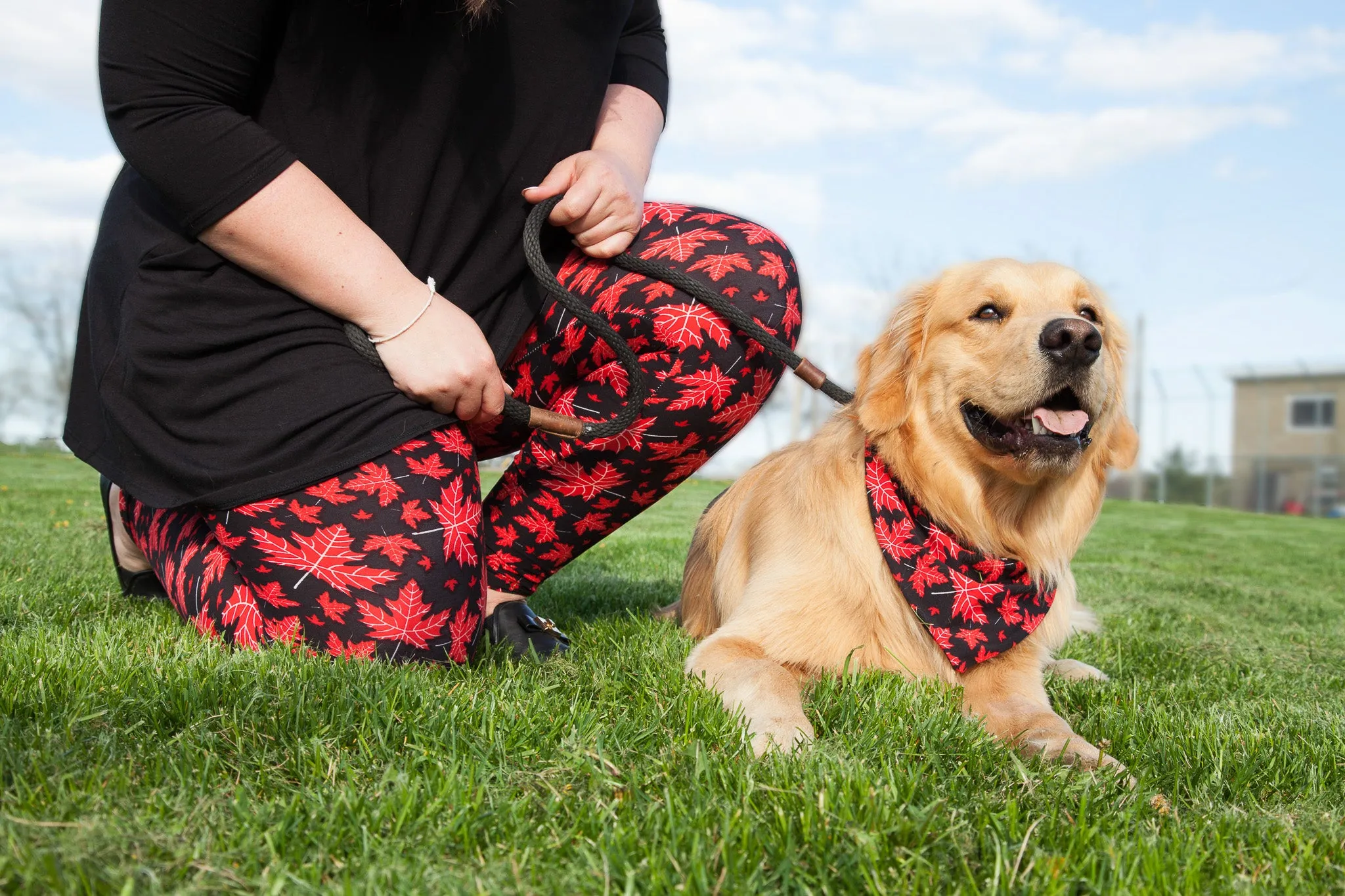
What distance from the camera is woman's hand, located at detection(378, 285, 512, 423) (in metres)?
2.01

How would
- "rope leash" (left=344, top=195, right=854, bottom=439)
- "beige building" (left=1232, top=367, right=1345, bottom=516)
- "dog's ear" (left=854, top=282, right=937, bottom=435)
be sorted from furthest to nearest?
"beige building" (left=1232, top=367, right=1345, bottom=516)
"dog's ear" (left=854, top=282, right=937, bottom=435)
"rope leash" (left=344, top=195, right=854, bottom=439)

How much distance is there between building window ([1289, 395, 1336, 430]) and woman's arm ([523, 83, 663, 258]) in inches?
1338

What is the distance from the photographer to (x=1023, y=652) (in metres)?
2.41

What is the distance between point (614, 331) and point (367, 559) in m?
0.76

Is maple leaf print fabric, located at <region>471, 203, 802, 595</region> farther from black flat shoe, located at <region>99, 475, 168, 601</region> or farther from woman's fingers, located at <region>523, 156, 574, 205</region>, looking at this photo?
black flat shoe, located at <region>99, 475, 168, 601</region>

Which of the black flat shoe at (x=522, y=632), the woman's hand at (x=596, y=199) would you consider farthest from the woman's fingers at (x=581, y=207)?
the black flat shoe at (x=522, y=632)

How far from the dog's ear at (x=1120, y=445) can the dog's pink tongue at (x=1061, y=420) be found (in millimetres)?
345

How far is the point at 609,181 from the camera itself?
2.31 metres

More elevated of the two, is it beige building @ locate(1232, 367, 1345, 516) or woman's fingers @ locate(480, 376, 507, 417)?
woman's fingers @ locate(480, 376, 507, 417)

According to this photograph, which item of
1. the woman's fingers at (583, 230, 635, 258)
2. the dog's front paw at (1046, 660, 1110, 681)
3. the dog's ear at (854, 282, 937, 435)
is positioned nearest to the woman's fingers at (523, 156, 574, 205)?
Answer: the woman's fingers at (583, 230, 635, 258)

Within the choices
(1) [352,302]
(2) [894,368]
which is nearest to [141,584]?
(1) [352,302]

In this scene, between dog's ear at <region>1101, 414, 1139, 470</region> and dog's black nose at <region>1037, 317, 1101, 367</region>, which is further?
dog's ear at <region>1101, 414, 1139, 470</region>

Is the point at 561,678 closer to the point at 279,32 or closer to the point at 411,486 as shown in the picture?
the point at 411,486

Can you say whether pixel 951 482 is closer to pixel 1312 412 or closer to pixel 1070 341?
pixel 1070 341
